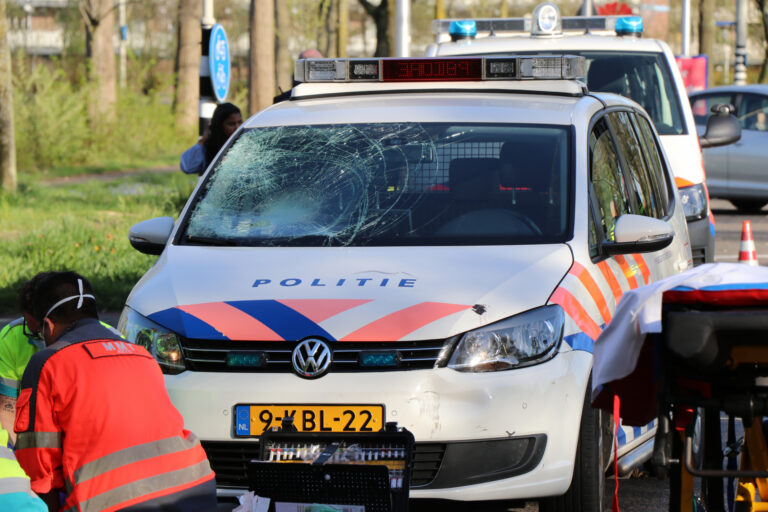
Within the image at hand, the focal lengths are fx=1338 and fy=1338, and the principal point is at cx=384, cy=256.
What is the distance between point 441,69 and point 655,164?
129 centimetres

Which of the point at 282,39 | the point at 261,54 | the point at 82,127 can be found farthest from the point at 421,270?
the point at 282,39

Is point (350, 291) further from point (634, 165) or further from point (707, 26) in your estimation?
point (707, 26)

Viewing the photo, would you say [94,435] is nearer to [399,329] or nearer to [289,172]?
[399,329]

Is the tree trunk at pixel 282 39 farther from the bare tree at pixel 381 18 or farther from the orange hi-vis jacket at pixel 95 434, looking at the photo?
the orange hi-vis jacket at pixel 95 434

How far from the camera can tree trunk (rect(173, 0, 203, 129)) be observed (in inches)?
1164

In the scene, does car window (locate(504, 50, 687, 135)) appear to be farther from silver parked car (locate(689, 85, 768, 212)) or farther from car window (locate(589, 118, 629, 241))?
silver parked car (locate(689, 85, 768, 212))

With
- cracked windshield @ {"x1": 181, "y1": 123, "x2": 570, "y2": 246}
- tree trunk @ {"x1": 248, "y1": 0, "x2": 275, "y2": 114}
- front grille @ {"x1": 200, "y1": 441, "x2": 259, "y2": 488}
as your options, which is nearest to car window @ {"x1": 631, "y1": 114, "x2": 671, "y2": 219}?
cracked windshield @ {"x1": 181, "y1": 123, "x2": 570, "y2": 246}

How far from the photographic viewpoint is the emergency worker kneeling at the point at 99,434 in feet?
12.5

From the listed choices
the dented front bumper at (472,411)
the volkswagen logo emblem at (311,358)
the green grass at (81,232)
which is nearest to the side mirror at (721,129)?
the green grass at (81,232)

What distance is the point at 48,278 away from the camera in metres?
4.14

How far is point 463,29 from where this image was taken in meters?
11.1

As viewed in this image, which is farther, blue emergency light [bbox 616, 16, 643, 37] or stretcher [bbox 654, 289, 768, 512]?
blue emergency light [bbox 616, 16, 643, 37]

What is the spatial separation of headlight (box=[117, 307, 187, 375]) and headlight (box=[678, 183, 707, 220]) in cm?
475

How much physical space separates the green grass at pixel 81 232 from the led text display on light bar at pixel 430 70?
14.0ft
